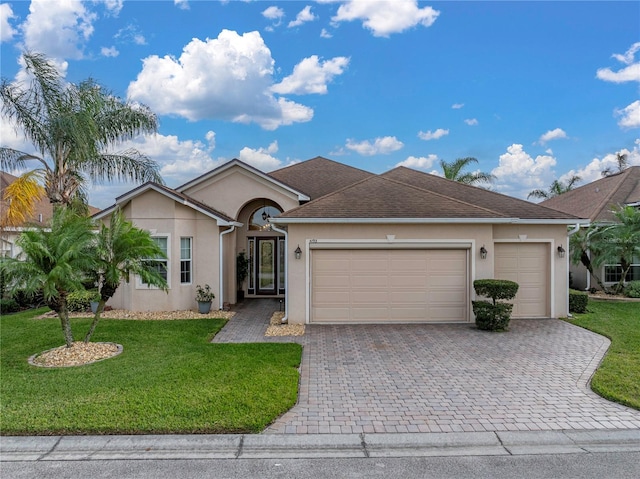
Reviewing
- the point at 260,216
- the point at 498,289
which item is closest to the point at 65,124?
the point at 260,216

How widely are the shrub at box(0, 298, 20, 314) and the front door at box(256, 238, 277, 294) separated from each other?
29.6 ft

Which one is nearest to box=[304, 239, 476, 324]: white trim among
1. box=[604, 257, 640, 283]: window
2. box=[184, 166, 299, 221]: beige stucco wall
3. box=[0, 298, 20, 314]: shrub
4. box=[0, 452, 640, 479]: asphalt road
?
box=[184, 166, 299, 221]: beige stucco wall

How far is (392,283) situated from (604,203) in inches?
569

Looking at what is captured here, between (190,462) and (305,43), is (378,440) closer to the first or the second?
(190,462)

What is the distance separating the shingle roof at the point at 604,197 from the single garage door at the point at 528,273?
7.93m

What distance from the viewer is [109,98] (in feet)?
43.6

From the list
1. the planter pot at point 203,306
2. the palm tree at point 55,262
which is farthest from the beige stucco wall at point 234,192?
the palm tree at point 55,262

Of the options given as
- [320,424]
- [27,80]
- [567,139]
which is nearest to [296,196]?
[27,80]

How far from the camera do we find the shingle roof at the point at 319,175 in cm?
1805

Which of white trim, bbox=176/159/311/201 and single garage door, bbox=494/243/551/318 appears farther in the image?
white trim, bbox=176/159/311/201

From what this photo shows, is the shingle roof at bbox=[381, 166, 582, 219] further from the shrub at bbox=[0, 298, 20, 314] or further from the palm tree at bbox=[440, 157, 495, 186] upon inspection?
the shrub at bbox=[0, 298, 20, 314]

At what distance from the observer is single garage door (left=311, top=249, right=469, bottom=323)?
11.1 m

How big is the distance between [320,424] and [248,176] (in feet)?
39.9

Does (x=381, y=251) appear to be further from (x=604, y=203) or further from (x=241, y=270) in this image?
(x=604, y=203)
